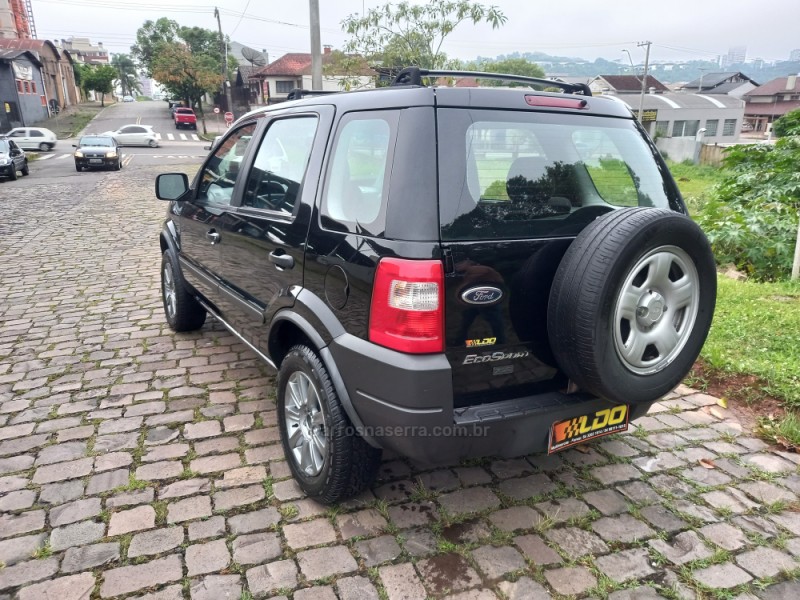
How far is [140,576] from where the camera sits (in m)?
2.30

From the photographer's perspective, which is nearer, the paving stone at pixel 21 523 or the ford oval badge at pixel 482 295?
the ford oval badge at pixel 482 295

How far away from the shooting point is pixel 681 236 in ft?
7.59

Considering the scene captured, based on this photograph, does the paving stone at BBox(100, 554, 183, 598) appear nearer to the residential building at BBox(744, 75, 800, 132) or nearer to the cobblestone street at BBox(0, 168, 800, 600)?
the cobblestone street at BBox(0, 168, 800, 600)

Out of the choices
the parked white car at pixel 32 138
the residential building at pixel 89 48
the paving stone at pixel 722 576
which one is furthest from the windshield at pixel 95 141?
the residential building at pixel 89 48

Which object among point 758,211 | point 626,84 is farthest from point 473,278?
point 626,84

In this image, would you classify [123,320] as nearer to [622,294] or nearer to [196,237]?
[196,237]

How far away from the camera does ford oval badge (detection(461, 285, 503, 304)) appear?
7.15ft

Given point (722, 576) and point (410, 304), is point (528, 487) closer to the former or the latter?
point (722, 576)

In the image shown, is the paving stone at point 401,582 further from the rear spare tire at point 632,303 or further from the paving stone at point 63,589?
the paving stone at point 63,589

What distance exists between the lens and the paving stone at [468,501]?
2746 mm

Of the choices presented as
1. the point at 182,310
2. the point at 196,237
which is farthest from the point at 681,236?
the point at 182,310

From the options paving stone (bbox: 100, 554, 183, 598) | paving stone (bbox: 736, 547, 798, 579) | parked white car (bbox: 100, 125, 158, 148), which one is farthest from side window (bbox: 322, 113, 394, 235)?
parked white car (bbox: 100, 125, 158, 148)

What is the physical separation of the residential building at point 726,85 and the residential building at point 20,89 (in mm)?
80501

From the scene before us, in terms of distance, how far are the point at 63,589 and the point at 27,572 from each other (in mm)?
212
